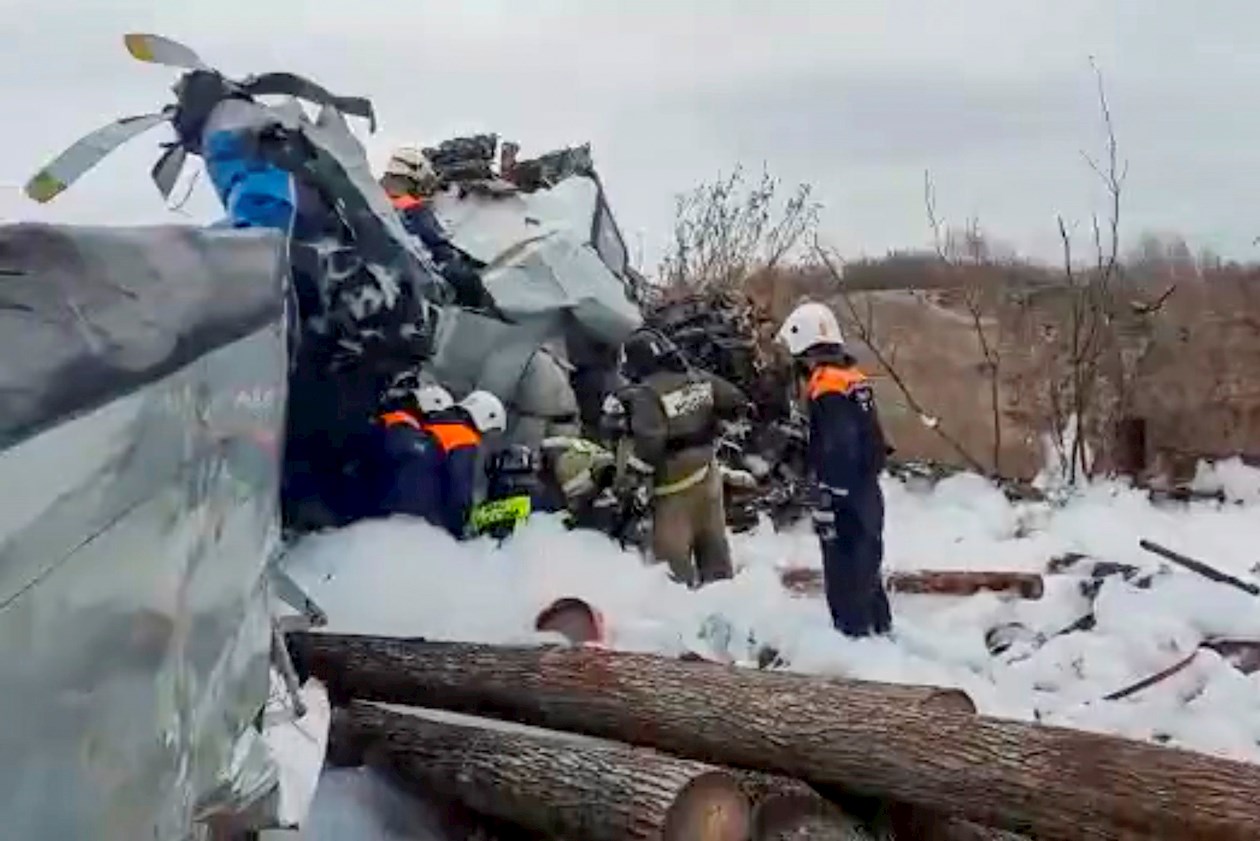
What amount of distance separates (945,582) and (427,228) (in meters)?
3.14

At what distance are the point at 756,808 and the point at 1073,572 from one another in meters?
5.07

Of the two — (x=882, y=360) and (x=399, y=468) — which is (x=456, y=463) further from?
(x=882, y=360)

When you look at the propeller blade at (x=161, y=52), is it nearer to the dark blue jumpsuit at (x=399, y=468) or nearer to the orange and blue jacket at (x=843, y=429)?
the dark blue jumpsuit at (x=399, y=468)

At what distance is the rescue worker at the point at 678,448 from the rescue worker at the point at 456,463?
0.89 metres

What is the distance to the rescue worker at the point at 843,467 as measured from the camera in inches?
289

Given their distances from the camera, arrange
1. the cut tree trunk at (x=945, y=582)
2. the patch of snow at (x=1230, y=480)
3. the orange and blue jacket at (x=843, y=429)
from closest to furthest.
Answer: the orange and blue jacket at (x=843, y=429) < the cut tree trunk at (x=945, y=582) < the patch of snow at (x=1230, y=480)

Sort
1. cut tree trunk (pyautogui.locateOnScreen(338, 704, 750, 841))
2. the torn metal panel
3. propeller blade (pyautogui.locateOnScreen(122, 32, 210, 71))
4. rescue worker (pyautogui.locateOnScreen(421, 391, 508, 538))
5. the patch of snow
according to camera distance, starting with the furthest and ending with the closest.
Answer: the patch of snow → rescue worker (pyautogui.locateOnScreen(421, 391, 508, 538)) → propeller blade (pyautogui.locateOnScreen(122, 32, 210, 71)) → cut tree trunk (pyautogui.locateOnScreen(338, 704, 750, 841)) → the torn metal panel

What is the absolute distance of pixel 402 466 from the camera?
272 inches

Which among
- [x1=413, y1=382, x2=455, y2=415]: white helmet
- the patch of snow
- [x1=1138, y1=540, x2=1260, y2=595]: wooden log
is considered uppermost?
[x1=413, y1=382, x2=455, y2=415]: white helmet

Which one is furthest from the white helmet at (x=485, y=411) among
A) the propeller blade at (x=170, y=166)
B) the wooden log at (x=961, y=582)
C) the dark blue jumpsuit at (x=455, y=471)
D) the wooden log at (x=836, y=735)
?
the wooden log at (x=836, y=735)

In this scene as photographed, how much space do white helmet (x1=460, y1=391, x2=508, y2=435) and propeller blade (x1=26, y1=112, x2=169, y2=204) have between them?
2495mm

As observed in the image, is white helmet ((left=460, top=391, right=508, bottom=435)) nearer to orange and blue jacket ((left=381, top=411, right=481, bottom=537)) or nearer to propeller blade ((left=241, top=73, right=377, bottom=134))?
orange and blue jacket ((left=381, top=411, right=481, bottom=537))

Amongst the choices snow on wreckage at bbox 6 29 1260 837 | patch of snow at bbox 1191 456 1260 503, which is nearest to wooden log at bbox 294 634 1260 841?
snow on wreckage at bbox 6 29 1260 837

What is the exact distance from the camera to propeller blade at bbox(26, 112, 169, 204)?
4547 mm
